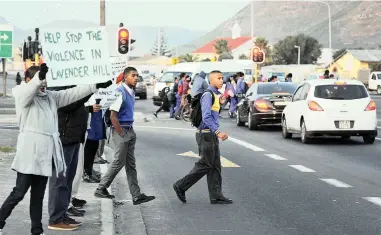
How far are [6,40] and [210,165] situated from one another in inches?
930

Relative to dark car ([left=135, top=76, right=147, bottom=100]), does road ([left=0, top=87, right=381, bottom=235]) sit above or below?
below

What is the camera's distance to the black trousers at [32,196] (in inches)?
333

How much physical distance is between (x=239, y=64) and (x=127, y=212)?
39574mm

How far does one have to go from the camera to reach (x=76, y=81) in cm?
879

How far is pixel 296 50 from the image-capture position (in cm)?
15975

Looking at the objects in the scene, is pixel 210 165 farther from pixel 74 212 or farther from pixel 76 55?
pixel 76 55

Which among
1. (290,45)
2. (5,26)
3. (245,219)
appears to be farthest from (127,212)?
(290,45)

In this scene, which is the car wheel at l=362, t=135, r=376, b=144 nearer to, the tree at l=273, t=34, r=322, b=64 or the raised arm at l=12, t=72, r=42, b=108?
the raised arm at l=12, t=72, r=42, b=108

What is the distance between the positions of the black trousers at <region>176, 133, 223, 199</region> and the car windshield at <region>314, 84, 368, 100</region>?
33.6ft

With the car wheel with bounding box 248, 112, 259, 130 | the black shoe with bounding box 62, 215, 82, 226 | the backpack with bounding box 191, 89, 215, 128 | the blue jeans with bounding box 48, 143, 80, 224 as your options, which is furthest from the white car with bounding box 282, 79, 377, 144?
the blue jeans with bounding box 48, 143, 80, 224

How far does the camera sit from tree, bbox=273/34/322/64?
15912 centimetres

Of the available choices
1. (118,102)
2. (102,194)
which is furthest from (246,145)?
(118,102)

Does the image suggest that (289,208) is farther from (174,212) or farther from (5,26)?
(5,26)

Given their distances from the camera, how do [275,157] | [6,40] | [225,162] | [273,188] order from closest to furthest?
1. [273,188]
2. [225,162]
3. [275,157]
4. [6,40]
